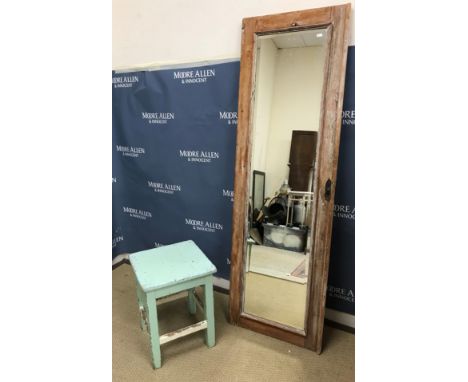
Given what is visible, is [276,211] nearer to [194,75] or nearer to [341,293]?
[341,293]

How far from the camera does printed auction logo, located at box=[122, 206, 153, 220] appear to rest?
2311 mm

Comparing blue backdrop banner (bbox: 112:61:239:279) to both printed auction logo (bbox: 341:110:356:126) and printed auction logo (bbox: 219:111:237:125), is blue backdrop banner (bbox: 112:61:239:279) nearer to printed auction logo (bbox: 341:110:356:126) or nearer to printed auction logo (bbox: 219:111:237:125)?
printed auction logo (bbox: 219:111:237:125)

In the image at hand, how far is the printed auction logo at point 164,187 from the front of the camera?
83.4 inches

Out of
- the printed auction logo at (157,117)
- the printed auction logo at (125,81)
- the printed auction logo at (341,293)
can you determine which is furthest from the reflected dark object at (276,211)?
the printed auction logo at (125,81)

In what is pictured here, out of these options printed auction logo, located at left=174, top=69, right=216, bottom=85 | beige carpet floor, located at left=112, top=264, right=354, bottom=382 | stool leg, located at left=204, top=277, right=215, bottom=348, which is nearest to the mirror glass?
beige carpet floor, located at left=112, top=264, right=354, bottom=382

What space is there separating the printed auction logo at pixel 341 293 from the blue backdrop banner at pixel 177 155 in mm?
715

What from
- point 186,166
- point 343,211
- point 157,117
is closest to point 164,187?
point 186,166

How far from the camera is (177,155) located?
6.76ft

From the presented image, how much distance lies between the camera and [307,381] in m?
1.40

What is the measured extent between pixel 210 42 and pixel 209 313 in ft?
5.21

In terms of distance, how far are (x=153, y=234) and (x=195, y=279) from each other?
0.98 metres

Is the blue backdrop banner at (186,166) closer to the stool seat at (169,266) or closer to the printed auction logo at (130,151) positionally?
the printed auction logo at (130,151)
